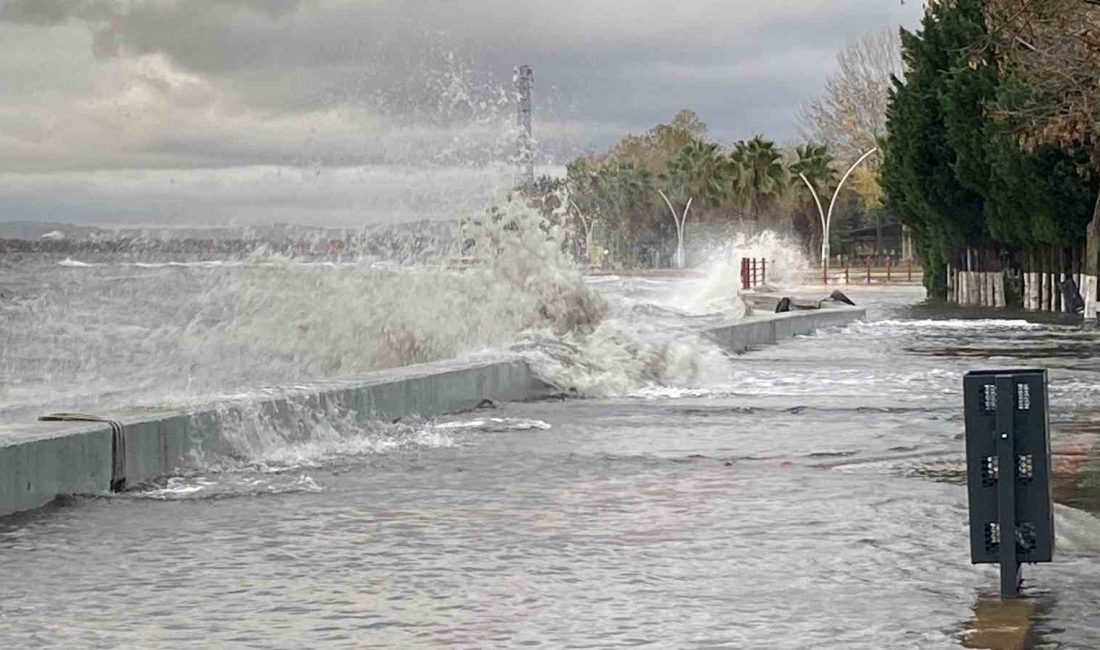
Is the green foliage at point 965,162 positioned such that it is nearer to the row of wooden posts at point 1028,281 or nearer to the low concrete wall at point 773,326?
the row of wooden posts at point 1028,281

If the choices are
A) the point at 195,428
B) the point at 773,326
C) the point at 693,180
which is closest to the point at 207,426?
the point at 195,428

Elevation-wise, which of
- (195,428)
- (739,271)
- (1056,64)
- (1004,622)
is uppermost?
(1056,64)

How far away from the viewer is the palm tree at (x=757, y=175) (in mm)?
130250

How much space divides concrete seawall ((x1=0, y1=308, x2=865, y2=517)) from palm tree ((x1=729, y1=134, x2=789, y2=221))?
368 feet

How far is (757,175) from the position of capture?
131m

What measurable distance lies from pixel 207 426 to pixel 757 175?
120 m

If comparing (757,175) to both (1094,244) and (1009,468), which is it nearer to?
(1094,244)

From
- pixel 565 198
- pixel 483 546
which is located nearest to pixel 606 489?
pixel 483 546

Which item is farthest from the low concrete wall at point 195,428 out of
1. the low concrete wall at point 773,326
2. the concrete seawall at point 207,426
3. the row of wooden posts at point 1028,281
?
the row of wooden posts at point 1028,281

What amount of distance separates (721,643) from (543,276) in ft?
59.3

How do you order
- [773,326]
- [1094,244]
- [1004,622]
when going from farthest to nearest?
[1094,244] < [773,326] < [1004,622]

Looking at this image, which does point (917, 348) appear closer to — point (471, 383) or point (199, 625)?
point (471, 383)

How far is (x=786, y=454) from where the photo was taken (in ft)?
44.5

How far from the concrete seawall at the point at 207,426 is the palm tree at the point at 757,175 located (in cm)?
11207
